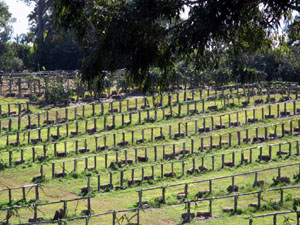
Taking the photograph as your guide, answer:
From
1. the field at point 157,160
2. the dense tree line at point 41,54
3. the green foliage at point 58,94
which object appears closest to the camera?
the field at point 157,160

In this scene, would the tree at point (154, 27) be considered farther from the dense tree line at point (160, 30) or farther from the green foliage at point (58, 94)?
the green foliage at point (58, 94)

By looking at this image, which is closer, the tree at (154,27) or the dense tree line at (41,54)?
the tree at (154,27)

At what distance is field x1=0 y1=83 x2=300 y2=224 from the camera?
27.0 meters

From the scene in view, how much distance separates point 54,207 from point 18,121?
2040cm

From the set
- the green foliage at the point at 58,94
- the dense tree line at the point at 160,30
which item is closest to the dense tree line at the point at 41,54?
the green foliage at the point at 58,94

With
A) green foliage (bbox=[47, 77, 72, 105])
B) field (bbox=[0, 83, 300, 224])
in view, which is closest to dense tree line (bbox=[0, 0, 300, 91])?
field (bbox=[0, 83, 300, 224])

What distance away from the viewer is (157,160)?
128ft

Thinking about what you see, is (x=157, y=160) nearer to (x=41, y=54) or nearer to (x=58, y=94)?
(x=58, y=94)

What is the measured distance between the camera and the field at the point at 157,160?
27000 mm

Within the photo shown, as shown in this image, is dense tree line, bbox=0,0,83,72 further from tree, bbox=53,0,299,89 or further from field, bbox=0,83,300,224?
tree, bbox=53,0,299,89

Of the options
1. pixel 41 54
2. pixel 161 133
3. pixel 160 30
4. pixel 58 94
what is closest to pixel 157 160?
pixel 161 133

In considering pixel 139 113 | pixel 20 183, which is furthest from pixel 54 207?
pixel 139 113

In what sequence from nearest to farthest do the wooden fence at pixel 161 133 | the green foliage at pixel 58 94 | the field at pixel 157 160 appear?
the field at pixel 157 160
the wooden fence at pixel 161 133
the green foliage at pixel 58 94

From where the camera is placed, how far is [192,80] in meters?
62.2
